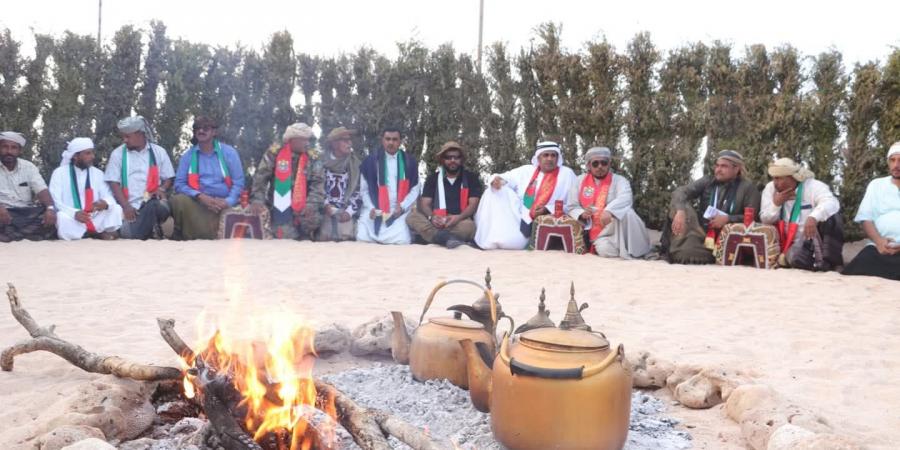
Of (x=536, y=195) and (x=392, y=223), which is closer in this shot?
(x=536, y=195)

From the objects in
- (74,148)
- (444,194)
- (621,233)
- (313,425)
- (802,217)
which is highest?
(74,148)

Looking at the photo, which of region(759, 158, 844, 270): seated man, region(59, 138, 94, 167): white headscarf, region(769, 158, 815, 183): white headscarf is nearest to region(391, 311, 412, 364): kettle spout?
region(759, 158, 844, 270): seated man

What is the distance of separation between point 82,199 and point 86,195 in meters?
0.07

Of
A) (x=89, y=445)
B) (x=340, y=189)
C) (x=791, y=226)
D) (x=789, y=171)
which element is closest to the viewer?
(x=89, y=445)

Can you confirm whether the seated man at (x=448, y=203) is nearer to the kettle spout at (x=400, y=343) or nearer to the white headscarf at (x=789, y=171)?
the white headscarf at (x=789, y=171)

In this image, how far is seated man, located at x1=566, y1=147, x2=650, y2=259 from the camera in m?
8.10

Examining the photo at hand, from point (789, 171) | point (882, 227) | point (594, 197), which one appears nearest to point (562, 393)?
point (882, 227)

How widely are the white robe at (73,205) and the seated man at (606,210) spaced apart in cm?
530

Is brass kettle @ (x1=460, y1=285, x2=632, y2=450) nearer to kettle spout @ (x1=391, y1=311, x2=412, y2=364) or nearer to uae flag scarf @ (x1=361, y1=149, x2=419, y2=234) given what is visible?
kettle spout @ (x1=391, y1=311, x2=412, y2=364)

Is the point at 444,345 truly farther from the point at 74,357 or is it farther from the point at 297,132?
the point at 297,132

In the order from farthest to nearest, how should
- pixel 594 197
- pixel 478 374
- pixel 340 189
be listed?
pixel 340 189, pixel 594 197, pixel 478 374

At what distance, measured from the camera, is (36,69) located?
9.47 metres

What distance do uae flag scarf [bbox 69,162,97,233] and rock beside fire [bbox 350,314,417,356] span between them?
606cm

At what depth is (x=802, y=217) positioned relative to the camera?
740 cm
